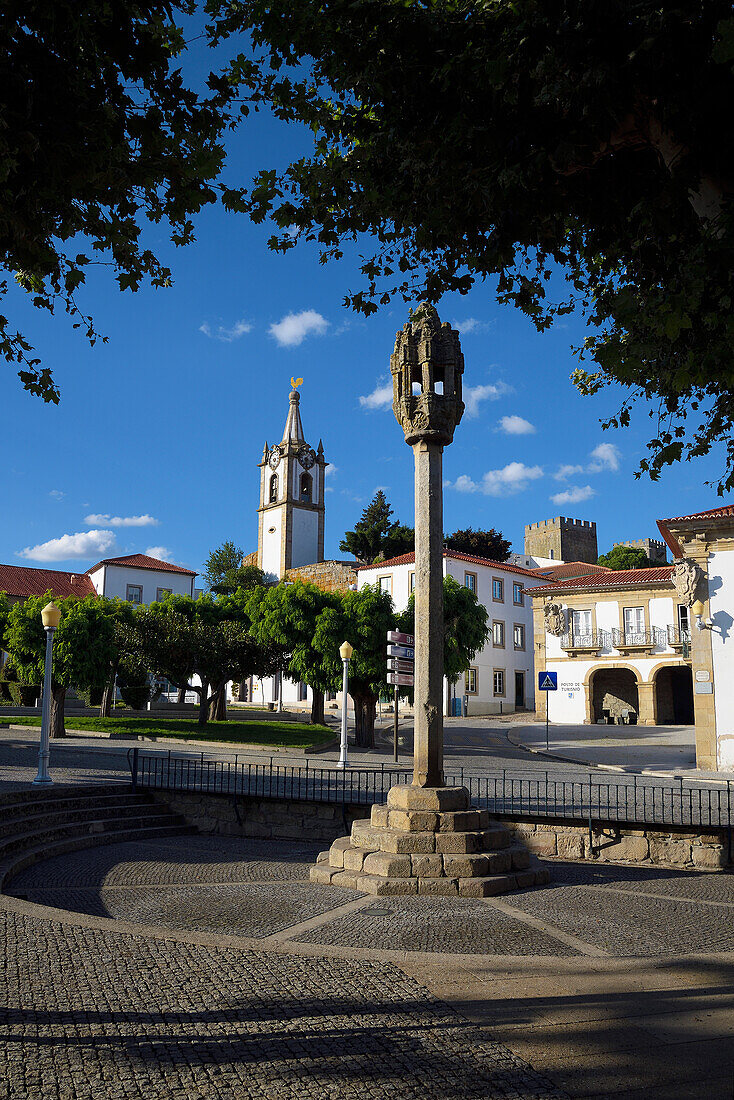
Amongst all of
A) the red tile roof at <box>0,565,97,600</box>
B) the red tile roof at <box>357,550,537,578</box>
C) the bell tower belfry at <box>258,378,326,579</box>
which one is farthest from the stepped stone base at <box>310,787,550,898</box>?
the bell tower belfry at <box>258,378,326,579</box>

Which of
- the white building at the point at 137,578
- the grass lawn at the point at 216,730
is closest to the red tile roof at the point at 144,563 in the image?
the white building at the point at 137,578

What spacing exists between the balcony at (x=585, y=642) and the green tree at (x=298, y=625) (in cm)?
1632

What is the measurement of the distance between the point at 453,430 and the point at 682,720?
3740 centimetres

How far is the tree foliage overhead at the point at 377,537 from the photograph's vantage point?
214 feet

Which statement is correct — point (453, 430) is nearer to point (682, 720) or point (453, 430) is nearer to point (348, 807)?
point (348, 807)

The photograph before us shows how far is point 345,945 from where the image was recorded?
7031mm

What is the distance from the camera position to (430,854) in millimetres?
9508

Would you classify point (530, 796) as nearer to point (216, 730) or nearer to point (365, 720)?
Answer: point (365, 720)

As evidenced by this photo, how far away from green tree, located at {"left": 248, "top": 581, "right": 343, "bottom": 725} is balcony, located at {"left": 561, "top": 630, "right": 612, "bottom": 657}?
16.3 metres

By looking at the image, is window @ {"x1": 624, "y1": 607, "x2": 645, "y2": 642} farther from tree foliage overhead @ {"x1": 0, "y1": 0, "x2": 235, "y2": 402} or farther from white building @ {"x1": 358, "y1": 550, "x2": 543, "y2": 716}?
tree foliage overhead @ {"x1": 0, "y1": 0, "x2": 235, "y2": 402}

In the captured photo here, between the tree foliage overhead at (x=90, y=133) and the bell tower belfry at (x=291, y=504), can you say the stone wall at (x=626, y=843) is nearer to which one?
the tree foliage overhead at (x=90, y=133)

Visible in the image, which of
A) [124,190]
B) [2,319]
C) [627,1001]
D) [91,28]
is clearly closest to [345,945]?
[627,1001]

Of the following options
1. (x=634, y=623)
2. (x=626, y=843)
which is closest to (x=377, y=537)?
(x=634, y=623)

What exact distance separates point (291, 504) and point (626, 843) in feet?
192
